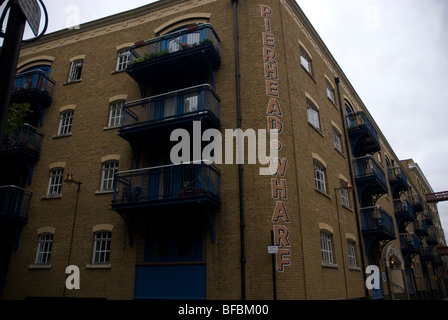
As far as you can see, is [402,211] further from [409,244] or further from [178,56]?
[178,56]

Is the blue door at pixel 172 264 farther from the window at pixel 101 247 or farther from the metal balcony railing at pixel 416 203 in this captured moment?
the metal balcony railing at pixel 416 203

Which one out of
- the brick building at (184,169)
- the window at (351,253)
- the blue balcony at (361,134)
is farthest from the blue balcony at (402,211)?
the window at (351,253)

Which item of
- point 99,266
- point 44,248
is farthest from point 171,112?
point 44,248

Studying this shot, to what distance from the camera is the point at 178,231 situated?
1229cm

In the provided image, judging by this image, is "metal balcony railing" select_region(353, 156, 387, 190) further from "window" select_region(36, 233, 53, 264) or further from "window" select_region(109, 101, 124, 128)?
"window" select_region(36, 233, 53, 264)

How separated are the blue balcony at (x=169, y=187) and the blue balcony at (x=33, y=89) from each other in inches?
292

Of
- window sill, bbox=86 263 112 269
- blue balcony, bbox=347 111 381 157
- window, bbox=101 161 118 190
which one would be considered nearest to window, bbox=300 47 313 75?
blue balcony, bbox=347 111 381 157

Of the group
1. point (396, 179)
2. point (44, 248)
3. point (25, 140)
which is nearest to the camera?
point (44, 248)

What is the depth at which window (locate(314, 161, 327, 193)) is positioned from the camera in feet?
49.6

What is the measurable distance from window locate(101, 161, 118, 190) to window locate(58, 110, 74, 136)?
348 centimetres

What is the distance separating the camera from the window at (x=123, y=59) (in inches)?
654

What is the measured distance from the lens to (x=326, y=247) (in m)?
14.2

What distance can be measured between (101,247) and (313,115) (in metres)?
11.8

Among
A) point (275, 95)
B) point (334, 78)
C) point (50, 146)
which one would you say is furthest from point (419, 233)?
point (50, 146)
